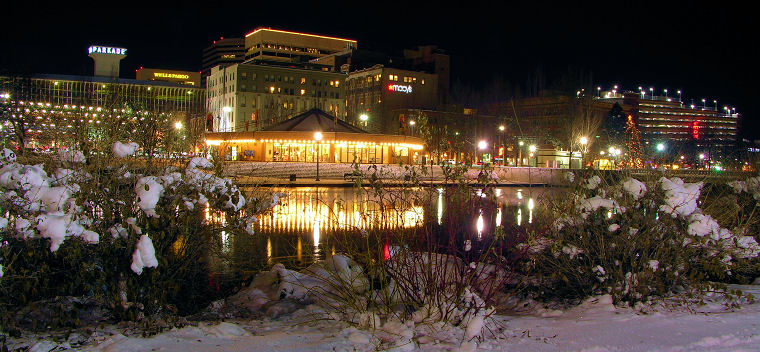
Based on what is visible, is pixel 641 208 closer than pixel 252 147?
Yes

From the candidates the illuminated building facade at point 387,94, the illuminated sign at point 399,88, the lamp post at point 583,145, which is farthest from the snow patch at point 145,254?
the illuminated sign at point 399,88

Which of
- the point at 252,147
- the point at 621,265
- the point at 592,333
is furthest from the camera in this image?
the point at 252,147

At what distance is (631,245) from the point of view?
7.54 meters

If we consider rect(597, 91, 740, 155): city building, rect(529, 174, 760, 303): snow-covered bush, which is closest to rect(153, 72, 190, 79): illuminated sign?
rect(597, 91, 740, 155): city building

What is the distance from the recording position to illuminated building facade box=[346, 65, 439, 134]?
405 ft

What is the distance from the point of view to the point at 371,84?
130625 mm

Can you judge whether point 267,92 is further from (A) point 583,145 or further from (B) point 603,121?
(A) point 583,145

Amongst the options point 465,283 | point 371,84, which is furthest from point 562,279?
point 371,84

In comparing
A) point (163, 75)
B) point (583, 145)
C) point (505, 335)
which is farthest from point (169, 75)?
point (505, 335)

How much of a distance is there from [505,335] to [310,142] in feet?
190

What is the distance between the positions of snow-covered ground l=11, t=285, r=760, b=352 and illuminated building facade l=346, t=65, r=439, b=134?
113 metres

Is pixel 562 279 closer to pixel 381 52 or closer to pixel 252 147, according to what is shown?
pixel 252 147

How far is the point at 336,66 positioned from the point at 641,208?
144441 mm

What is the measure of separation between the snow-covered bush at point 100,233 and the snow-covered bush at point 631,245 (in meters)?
4.66
